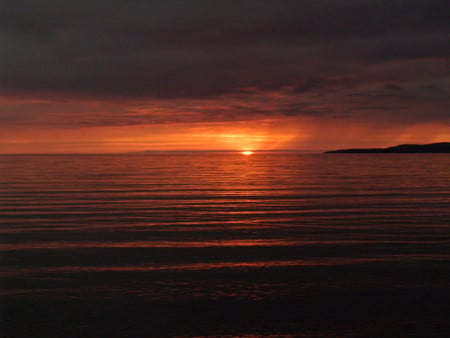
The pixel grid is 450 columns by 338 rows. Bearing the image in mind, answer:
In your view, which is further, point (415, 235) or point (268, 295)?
point (415, 235)

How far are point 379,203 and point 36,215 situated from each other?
20.0 metres

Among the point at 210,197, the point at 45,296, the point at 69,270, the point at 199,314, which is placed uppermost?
the point at 210,197

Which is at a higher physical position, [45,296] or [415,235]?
[415,235]

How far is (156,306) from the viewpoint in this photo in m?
10.7

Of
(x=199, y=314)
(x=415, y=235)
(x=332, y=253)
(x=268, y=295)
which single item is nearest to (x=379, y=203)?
(x=415, y=235)

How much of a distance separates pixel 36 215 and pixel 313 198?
17.6 m

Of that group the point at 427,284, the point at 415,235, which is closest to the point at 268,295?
the point at 427,284

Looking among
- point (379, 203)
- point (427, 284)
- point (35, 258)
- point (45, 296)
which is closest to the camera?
point (45, 296)

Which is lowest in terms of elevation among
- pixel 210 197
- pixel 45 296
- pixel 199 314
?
pixel 199 314

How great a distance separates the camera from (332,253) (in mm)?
15648

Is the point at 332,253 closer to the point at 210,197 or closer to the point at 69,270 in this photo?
the point at 69,270

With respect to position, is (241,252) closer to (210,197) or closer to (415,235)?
(415,235)

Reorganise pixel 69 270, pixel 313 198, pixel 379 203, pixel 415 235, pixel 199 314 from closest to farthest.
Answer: pixel 199 314, pixel 69 270, pixel 415 235, pixel 379 203, pixel 313 198

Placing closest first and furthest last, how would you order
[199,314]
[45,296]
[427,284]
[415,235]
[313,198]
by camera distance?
[199,314]
[45,296]
[427,284]
[415,235]
[313,198]
